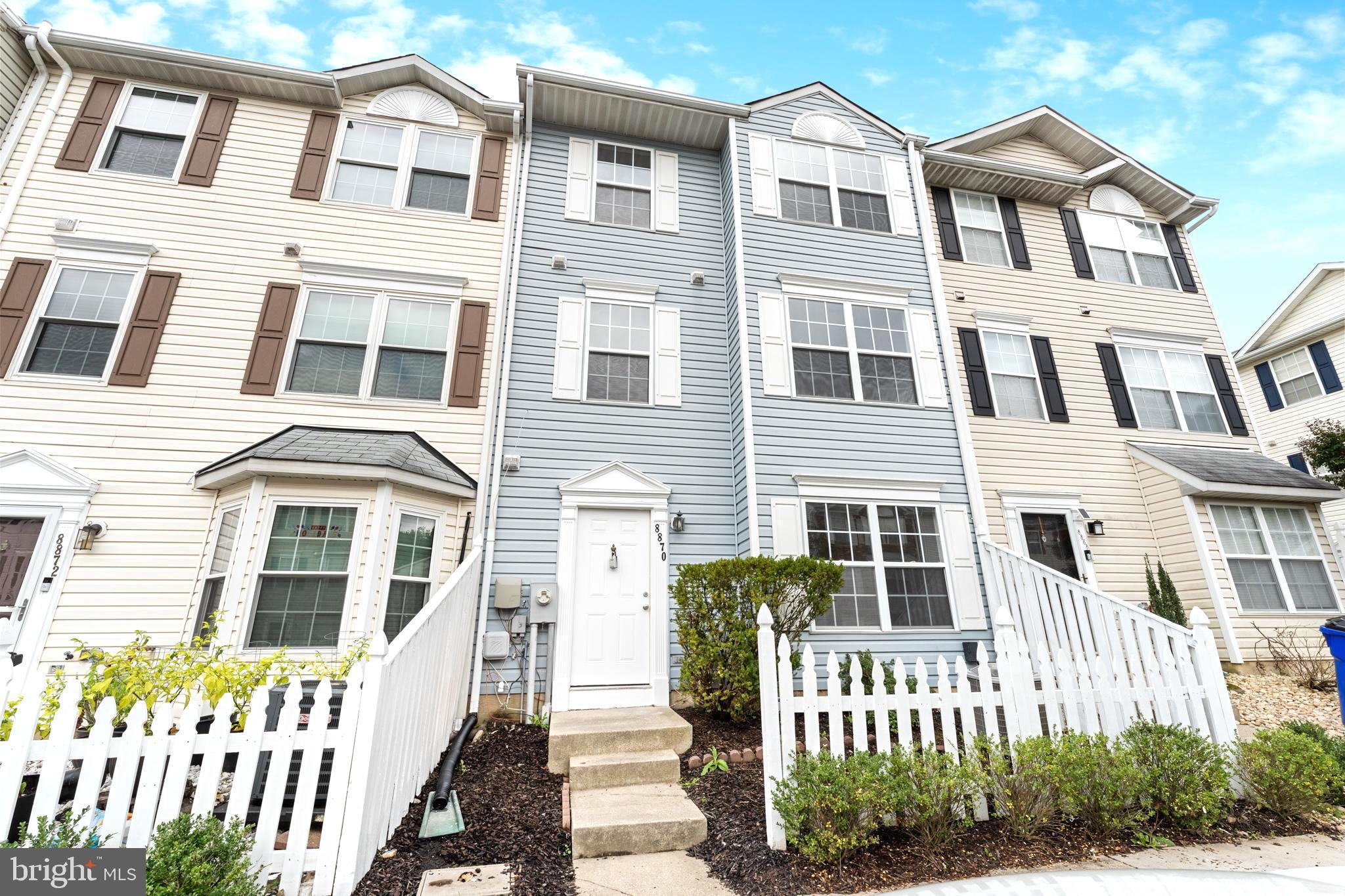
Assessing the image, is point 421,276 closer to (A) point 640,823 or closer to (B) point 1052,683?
Answer: (A) point 640,823

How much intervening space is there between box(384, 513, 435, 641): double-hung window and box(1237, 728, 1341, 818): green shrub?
6.83m

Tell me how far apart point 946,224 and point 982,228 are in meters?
0.74

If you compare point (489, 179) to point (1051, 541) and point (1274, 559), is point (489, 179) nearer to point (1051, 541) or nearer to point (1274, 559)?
point (1051, 541)

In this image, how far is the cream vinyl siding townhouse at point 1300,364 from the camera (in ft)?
43.3

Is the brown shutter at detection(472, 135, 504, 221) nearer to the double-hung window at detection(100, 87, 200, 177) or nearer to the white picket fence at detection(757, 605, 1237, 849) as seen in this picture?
the double-hung window at detection(100, 87, 200, 177)

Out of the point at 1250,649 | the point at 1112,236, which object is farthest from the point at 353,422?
the point at 1112,236

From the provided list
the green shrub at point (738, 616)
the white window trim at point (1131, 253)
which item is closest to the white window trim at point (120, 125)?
the green shrub at point (738, 616)

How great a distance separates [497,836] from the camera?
133 inches

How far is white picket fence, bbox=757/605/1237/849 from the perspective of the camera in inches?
131

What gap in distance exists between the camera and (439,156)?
8180 millimetres

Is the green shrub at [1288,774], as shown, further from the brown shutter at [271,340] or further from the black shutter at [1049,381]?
the brown shutter at [271,340]

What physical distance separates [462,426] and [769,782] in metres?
5.24

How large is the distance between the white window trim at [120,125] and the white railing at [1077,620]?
10762mm

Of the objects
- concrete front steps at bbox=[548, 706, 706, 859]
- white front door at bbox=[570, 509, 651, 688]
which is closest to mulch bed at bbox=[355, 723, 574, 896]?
concrete front steps at bbox=[548, 706, 706, 859]
